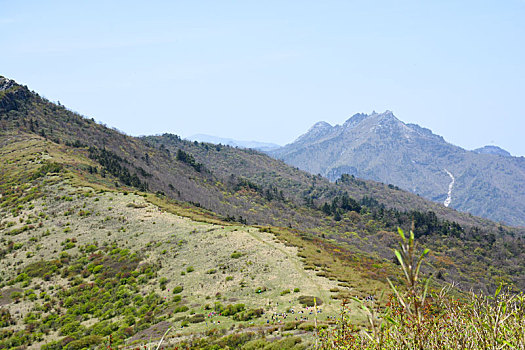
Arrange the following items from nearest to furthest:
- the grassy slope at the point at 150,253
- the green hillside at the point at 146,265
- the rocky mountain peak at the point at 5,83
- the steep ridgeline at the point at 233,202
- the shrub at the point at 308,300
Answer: the shrub at the point at 308,300
the green hillside at the point at 146,265
the grassy slope at the point at 150,253
the steep ridgeline at the point at 233,202
the rocky mountain peak at the point at 5,83

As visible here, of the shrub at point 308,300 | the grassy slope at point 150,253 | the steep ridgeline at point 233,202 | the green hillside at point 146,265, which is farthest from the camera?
the steep ridgeline at point 233,202

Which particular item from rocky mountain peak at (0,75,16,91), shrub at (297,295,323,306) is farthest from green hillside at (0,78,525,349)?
rocky mountain peak at (0,75,16,91)

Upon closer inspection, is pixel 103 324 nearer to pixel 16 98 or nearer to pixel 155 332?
pixel 155 332

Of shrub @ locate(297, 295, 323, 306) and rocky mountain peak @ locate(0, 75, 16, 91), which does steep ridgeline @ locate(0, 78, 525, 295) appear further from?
shrub @ locate(297, 295, 323, 306)

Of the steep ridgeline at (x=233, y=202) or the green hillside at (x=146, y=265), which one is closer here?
the green hillside at (x=146, y=265)

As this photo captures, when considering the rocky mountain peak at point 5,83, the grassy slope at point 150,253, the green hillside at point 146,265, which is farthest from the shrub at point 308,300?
the rocky mountain peak at point 5,83

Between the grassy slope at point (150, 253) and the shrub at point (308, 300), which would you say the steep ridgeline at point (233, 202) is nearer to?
the grassy slope at point (150, 253)

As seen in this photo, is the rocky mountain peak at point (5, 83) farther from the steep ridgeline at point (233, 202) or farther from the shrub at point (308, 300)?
the shrub at point (308, 300)

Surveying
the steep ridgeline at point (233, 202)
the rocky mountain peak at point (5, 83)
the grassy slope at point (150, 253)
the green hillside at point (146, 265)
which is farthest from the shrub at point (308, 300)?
the rocky mountain peak at point (5, 83)

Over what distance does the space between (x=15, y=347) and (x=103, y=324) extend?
4.86 meters

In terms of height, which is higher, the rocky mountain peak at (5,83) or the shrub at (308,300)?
the rocky mountain peak at (5,83)

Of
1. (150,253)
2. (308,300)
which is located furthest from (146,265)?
(308,300)

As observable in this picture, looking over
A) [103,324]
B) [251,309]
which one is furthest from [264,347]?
[103,324]

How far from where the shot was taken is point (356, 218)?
338ft
